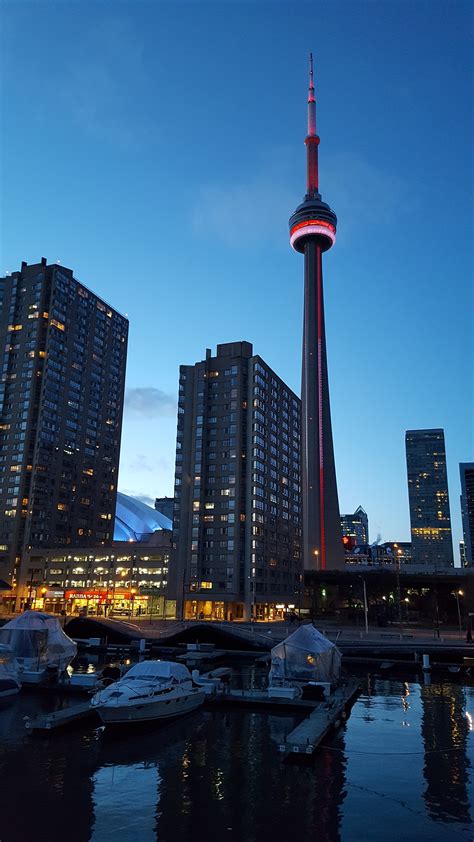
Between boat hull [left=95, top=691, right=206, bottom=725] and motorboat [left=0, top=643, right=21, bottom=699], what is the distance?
16774 millimetres

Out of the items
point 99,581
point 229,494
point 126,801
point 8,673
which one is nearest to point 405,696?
point 126,801

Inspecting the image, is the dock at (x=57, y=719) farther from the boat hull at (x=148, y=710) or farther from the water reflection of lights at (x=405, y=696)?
the water reflection of lights at (x=405, y=696)

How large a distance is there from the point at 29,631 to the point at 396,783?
43667 millimetres

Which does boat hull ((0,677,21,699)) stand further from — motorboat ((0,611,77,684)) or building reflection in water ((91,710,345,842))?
building reflection in water ((91,710,345,842))

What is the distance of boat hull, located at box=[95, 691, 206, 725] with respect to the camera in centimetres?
4119

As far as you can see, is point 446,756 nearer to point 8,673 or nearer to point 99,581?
point 8,673

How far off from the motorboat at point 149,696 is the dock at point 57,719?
1.81 m

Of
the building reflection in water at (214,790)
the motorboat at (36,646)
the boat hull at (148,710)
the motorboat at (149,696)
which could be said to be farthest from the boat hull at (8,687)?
the building reflection in water at (214,790)

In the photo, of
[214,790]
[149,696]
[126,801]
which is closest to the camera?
[126,801]

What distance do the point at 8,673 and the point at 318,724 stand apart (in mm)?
31976

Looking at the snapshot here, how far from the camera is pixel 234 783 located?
100ft

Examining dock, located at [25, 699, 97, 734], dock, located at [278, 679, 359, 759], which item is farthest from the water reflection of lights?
dock, located at [25, 699, 97, 734]

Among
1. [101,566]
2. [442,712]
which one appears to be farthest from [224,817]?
[101,566]

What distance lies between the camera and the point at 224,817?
26031 mm
